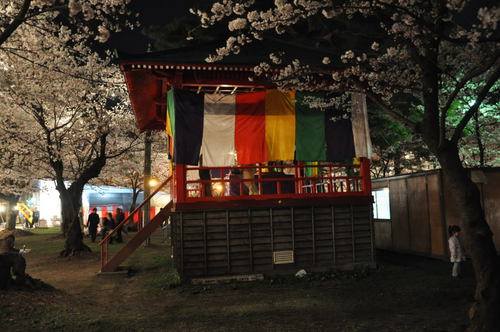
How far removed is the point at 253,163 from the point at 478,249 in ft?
22.9

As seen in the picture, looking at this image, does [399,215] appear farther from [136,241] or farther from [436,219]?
[136,241]

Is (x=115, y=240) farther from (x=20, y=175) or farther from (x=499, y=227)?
(x=499, y=227)

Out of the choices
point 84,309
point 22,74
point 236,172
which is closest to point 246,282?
point 84,309

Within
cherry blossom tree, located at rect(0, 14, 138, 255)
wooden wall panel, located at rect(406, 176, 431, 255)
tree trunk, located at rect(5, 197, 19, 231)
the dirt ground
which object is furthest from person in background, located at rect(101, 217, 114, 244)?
wooden wall panel, located at rect(406, 176, 431, 255)

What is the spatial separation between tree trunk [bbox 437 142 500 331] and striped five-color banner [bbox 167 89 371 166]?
19.4 ft

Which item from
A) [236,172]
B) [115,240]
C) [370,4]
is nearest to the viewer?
[370,4]

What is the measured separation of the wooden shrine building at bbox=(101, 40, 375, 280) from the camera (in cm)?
1102

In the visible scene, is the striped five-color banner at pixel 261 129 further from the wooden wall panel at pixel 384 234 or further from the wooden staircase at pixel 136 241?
the wooden wall panel at pixel 384 234

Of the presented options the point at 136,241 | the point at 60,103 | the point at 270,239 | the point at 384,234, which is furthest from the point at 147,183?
the point at 384,234

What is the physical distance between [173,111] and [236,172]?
20.5 ft

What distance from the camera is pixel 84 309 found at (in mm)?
8641

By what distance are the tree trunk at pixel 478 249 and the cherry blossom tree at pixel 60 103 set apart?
14679mm

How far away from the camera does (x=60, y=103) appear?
66.8 feet

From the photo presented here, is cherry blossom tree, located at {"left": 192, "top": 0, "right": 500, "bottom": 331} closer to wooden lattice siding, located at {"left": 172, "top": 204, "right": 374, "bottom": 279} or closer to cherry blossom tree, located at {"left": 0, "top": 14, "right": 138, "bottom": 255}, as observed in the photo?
wooden lattice siding, located at {"left": 172, "top": 204, "right": 374, "bottom": 279}
